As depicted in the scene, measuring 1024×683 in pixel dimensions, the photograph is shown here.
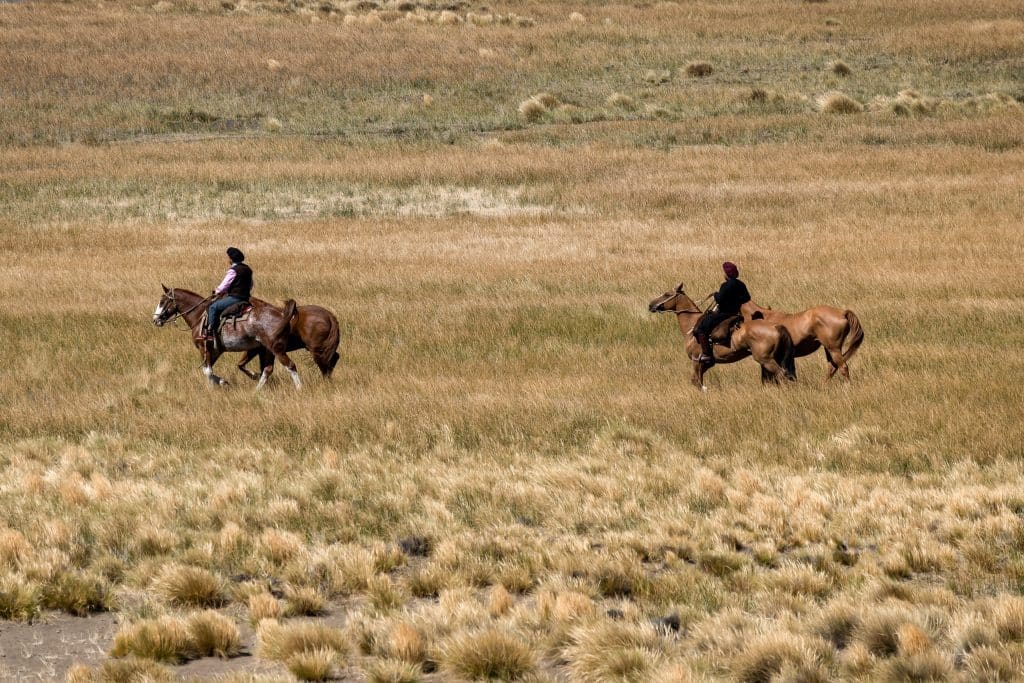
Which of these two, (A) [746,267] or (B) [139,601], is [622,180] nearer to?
(A) [746,267]

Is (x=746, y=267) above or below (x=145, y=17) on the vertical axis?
below

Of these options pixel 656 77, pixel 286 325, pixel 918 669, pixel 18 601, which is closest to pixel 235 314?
pixel 286 325

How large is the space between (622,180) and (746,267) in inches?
584

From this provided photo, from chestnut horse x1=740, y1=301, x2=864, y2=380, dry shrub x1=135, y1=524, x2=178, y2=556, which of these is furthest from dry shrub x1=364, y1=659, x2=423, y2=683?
chestnut horse x1=740, y1=301, x2=864, y2=380

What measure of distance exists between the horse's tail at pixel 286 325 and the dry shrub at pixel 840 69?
50524 mm

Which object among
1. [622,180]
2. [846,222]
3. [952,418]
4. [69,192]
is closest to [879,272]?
[846,222]

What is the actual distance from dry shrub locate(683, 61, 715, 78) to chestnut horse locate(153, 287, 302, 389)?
162 ft

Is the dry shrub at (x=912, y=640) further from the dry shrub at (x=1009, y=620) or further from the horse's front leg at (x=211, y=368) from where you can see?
the horse's front leg at (x=211, y=368)

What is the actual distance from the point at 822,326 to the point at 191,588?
9.69m

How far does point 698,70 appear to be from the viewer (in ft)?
214

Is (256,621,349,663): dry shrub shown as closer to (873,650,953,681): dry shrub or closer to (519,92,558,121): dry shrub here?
(873,650,953,681): dry shrub

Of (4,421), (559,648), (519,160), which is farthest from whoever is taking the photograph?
(519,160)

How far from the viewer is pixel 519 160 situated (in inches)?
1850

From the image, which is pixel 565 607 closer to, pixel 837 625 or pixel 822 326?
pixel 837 625
